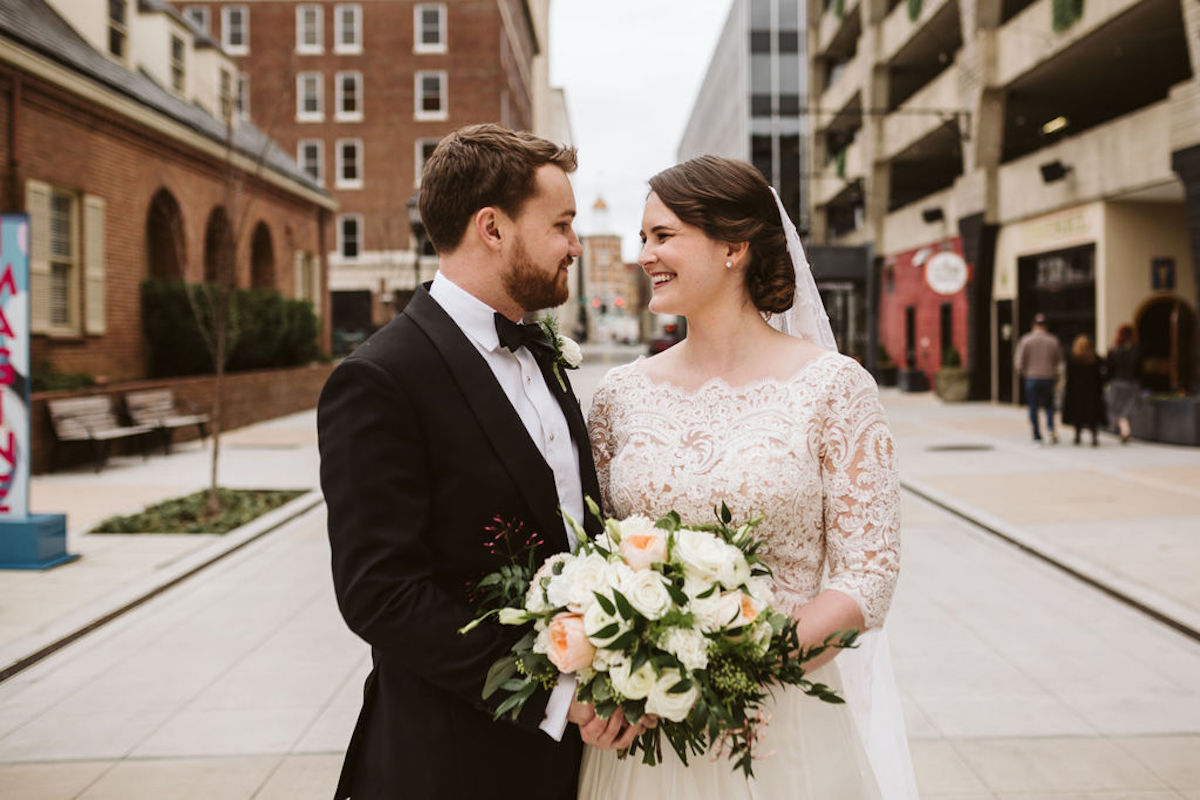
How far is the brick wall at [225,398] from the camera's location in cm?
1422

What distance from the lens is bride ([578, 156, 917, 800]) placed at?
2.39 metres

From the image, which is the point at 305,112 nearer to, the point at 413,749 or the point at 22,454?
the point at 22,454

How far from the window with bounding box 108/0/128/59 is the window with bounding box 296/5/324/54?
28.9 metres

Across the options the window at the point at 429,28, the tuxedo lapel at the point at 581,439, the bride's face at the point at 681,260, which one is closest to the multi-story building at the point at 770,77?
the window at the point at 429,28

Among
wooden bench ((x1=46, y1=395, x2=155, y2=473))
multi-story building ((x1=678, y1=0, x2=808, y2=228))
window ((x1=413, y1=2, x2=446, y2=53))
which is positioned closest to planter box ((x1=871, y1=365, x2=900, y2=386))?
wooden bench ((x1=46, y1=395, x2=155, y2=473))

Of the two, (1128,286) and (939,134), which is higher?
(939,134)

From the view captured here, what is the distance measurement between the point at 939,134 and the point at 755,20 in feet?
108

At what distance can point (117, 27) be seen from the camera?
20797mm

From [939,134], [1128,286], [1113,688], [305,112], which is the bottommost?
[1113,688]

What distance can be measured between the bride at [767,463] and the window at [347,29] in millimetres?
49928

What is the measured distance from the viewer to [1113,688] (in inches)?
217

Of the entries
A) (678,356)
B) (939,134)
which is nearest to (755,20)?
(939,134)

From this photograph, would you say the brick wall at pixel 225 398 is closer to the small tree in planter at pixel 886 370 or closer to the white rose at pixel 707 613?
the white rose at pixel 707 613

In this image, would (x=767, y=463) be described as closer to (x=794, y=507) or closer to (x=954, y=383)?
(x=794, y=507)
